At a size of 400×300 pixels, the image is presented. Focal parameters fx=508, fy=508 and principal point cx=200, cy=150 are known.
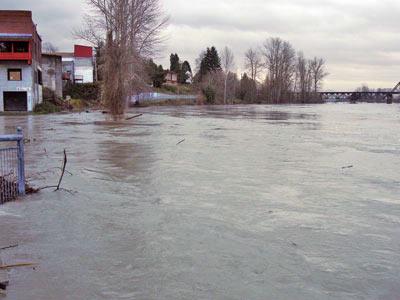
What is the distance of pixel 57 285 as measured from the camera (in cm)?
524

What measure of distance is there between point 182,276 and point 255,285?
81 cm

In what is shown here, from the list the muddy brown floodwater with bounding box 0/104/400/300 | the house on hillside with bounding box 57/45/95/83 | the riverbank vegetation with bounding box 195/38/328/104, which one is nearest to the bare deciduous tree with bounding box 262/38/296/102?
the riverbank vegetation with bounding box 195/38/328/104

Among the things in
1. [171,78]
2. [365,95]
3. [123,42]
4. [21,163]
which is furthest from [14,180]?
[365,95]

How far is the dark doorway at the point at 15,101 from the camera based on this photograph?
182 ft

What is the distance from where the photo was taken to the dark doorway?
5553cm

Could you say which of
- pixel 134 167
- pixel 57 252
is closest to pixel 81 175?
pixel 134 167

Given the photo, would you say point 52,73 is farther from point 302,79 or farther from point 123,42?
point 302,79

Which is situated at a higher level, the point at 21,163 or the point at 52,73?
the point at 52,73

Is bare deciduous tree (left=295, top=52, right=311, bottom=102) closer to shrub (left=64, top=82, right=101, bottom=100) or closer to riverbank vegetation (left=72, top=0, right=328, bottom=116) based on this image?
riverbank vegetation (left=72, top=0, right=328, bottom=116)

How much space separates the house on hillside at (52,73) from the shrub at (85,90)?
16.7ft

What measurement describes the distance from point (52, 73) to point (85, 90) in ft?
28.5

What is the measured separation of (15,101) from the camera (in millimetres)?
55812

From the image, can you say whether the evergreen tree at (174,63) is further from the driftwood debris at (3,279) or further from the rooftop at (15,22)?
the driftwood debris at (3,279)

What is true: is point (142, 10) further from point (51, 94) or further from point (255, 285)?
point (255, 285)
